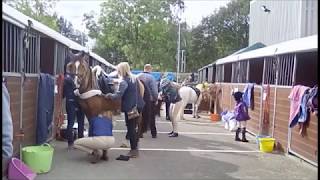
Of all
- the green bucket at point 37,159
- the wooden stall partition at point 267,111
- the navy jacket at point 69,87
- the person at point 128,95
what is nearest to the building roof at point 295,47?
the wooden stall partition at point 267,111

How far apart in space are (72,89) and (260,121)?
5010 mm

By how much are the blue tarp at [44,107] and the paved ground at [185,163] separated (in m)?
0.44

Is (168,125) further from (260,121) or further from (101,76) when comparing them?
(101,76)

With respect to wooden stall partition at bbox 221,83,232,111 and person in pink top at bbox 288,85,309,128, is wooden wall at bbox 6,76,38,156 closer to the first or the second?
person in pink top at bbox 288,85,309,128

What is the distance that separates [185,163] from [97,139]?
1619mm

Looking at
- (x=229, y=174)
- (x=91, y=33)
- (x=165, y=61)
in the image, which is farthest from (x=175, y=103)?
(x=91, y=33)

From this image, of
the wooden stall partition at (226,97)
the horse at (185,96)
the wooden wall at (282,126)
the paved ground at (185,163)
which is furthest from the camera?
the wooden stall partition at (226,97)

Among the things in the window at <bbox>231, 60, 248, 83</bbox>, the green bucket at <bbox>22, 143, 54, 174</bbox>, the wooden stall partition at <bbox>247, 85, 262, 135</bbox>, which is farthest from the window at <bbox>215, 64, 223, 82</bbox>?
the green bucket at <bbox>22, 143, 54, 174</bbox>

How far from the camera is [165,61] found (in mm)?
49906

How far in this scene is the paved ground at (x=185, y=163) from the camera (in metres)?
8.02

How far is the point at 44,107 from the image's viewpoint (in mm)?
9727

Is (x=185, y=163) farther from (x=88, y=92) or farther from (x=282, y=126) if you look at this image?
(x=282, y=126)

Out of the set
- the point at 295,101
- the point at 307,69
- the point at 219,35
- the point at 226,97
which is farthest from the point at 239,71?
the point at 219,35

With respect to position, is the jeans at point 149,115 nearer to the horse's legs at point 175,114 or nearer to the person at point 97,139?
the horse's legs at point 175,114
